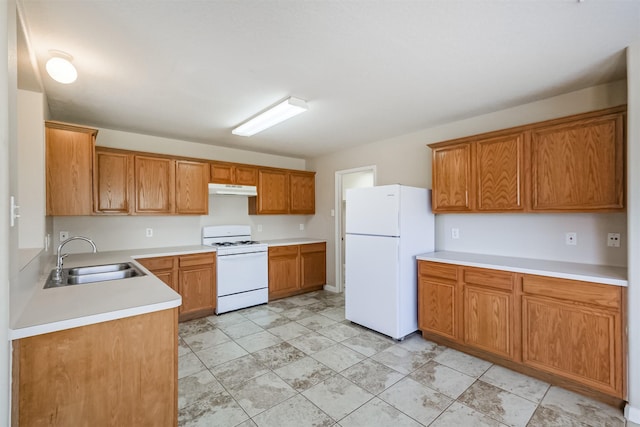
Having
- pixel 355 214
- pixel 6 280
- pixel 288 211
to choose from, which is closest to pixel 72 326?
pixel 6 280

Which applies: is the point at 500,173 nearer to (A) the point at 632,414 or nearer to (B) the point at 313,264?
(A) the point at 632,414

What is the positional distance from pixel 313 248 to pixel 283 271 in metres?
0.69

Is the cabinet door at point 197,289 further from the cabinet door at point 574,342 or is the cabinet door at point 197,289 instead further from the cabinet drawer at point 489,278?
the cabinet door at point 574,342

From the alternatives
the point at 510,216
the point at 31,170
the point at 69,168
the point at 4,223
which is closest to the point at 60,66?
the point at 31,170

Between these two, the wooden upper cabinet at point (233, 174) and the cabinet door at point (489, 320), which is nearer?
the cabinet door at point (489, 320)

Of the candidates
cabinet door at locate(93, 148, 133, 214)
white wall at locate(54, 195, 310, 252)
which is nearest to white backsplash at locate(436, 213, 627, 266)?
white wall at locate(54, 195, 310, 252)

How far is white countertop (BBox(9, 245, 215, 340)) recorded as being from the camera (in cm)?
127

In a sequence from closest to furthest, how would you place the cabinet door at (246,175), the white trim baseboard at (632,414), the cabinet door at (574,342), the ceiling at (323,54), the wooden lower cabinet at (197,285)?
the ceiling at (323,54)
the white trim baseboard at (632,414)
the cabinet door at (574,342)
the wooden lower cabinet at (197,285)
the cabinet door at (246,175)

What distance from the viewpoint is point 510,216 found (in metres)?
3.04

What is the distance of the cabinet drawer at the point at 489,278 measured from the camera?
8.46ft

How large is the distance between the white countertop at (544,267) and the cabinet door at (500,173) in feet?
1.67

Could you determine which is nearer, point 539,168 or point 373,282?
point 539,168

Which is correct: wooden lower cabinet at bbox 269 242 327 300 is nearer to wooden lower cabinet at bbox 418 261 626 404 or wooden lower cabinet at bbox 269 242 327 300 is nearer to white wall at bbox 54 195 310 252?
white wall at bbox 54 195 310 252

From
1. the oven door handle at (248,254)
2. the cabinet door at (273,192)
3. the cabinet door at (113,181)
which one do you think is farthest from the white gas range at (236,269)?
the cabinet door at (113,181)
